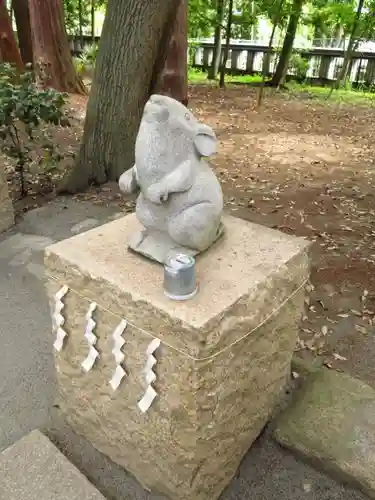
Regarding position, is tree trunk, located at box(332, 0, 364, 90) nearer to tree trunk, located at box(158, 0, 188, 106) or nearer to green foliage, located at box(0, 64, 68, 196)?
tree trunk, located at box(158, 0, 188, 106)

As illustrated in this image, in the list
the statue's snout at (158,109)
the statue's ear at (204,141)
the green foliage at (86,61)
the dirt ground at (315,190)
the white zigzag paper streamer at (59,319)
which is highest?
the statue's snout at (158,109)

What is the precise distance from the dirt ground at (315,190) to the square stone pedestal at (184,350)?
0.85m

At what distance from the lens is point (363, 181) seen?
4559 millimetres

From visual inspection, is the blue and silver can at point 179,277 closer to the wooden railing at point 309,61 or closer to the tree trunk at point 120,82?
the tree trunk at point 120,82

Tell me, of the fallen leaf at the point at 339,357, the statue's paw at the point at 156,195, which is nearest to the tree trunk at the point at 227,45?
the fallen leaf at the point at 339,357

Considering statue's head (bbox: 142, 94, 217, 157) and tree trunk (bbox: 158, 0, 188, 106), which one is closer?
statue's head (bbox: 142, 94, 217, 157)

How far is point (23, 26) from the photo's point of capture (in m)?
8.22

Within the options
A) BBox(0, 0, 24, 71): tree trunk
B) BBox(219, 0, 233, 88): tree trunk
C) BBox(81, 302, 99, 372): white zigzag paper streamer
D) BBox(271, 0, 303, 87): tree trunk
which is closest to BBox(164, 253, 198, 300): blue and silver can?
BBox(81, 302, 99, 372): white zigzag paper streamer

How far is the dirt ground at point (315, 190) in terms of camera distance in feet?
8.20

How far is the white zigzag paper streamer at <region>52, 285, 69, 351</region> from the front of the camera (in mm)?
1578

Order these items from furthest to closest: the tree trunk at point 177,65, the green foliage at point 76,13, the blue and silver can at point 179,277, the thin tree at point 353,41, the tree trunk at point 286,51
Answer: the green foliage at point 76,13 → the tree trunk at point 286,51 → the thin tree at point 353,41 → the tree trunk at point 177,65 → the blue and silver can at point 179,277

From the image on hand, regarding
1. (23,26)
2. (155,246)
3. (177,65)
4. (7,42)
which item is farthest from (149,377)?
(23,26)

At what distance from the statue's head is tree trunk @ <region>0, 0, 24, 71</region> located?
21.4 feet

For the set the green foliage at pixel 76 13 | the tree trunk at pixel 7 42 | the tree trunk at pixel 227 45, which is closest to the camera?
the tree trunk at pixel 7 42
